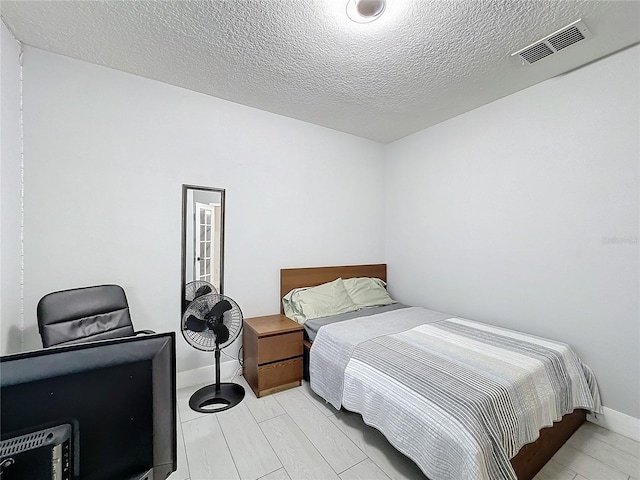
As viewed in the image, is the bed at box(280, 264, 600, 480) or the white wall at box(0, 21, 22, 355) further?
the white wall at box(0, 21, 22, 355)

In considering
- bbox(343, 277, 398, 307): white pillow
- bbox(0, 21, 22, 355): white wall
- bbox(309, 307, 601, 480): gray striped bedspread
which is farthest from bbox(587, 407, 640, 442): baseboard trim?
bbox(0, 21, 22, 355): white wall

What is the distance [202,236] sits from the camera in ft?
8.63

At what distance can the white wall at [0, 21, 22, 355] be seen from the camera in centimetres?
172

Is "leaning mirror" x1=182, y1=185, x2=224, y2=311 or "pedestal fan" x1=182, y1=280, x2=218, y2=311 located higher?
"leaning mirror" x1=182, y1=185, x2=224, y2=311

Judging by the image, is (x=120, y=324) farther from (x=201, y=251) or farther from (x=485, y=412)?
(x=485, y=412)

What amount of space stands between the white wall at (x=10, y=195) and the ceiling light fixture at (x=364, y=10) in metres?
2.12

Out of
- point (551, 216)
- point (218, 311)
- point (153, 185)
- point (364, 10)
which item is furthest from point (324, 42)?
point (551, 216)

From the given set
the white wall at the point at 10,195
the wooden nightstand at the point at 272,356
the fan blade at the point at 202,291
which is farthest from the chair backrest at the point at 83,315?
the wooden nightstand at the point at 272,356

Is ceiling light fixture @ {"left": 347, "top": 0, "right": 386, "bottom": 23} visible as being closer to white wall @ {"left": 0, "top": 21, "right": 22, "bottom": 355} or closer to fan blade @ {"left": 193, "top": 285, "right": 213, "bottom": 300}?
white wall @ {"left": 0, "top": 21, "right": 22, "bottom": 355}

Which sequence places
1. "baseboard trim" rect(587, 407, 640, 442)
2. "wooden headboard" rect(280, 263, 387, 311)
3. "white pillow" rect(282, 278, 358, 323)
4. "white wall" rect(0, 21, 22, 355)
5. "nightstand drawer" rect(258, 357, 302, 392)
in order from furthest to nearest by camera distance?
"wooden headboard" rect(280, 263, 387, 311)
"white pillow" rect(282, 278, 358, 323)
"nightstand drawer" rect(258, 357, 302, 392)
"baseboard trim" rect(587, 407, 640, 442)
"white wall" rect(0, 21, 22, 355)

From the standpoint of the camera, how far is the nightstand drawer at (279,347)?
243cm

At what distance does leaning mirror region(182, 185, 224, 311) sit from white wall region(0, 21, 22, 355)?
40.8 inches

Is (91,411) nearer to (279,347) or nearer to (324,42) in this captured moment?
(279,347)

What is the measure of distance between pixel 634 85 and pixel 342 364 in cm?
285
